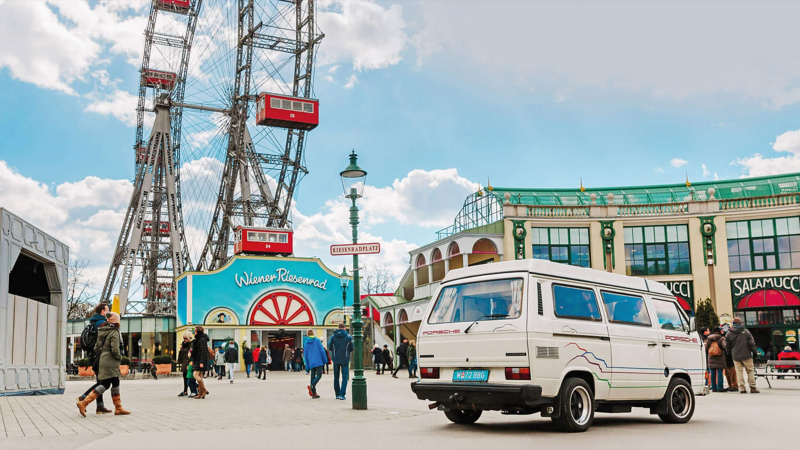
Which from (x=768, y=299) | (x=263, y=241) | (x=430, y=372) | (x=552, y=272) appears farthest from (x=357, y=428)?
(x=263, y=241)

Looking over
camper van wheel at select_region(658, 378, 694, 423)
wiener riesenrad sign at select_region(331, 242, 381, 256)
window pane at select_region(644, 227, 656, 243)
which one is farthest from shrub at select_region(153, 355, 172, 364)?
camper van wheel at select_region(658, 378, 694, 423)

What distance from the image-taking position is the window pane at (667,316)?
1132 cm

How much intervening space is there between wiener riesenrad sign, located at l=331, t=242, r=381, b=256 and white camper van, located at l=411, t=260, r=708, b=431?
3698 mm

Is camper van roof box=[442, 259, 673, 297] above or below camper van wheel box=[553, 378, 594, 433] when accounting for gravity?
above

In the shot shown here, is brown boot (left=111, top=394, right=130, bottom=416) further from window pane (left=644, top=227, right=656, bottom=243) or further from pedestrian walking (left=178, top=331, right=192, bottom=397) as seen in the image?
window pane (left=644, top=227, right=656, bottom=243)

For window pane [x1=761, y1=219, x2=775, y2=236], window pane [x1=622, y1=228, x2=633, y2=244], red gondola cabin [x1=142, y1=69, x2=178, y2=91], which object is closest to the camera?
window pane [x1=761, y1=219, x2=775, y2=236]

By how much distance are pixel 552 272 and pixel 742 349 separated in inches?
384

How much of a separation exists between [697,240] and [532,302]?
114 ft

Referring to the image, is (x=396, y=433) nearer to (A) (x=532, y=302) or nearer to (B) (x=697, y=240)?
(A) (x=532, y=302)

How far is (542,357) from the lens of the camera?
9359 mm

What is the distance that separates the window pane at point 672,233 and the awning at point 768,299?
462cm

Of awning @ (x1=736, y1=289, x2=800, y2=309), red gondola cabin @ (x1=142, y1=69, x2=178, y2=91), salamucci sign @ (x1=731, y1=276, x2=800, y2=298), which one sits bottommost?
awning @ (x1=736, y1=289, x2=800, y2=309)

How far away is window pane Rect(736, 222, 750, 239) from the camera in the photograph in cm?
4059

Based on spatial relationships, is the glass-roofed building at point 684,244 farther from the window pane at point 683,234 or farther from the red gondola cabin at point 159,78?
the red gondola cabin at point 159,78
